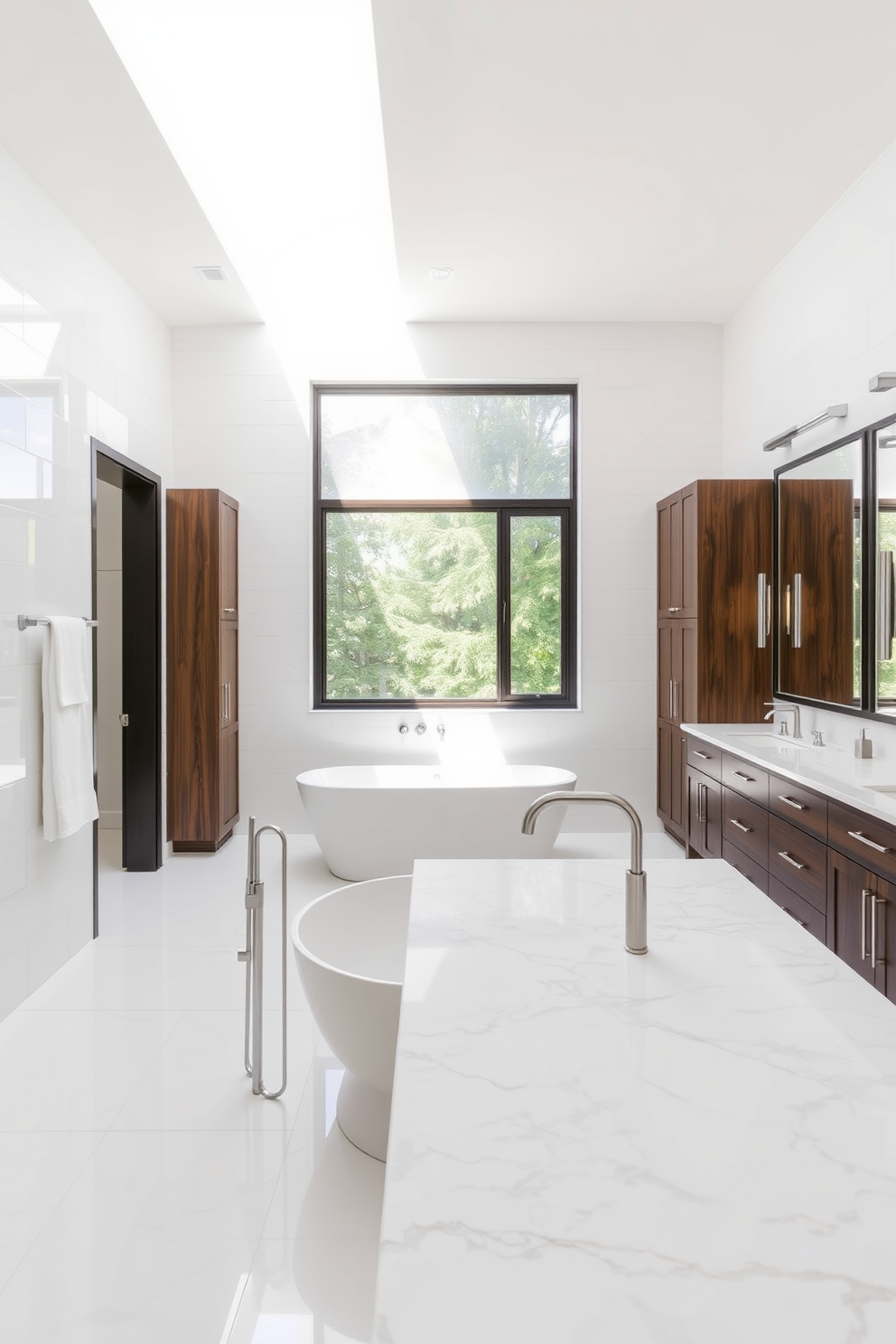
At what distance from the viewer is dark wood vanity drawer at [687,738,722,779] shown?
3820 millimetres

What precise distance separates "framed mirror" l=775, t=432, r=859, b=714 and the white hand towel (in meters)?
3.05

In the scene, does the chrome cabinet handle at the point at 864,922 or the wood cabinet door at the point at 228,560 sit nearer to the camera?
the chrome cabinet handle at the point at 864,922

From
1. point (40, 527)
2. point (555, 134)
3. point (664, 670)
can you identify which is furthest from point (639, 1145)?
point (664, 670)

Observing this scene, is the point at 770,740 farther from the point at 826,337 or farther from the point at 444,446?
the point at 444,446

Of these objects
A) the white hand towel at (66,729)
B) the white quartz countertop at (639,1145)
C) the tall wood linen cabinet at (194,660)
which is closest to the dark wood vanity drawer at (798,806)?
the white quartz countertop at (639,1145)

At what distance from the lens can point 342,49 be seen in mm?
3434

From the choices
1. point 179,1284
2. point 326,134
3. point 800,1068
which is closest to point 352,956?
point 179,1284

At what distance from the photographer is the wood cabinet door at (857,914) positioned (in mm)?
2296

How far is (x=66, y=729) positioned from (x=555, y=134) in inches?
114

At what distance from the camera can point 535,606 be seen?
532 centimetres

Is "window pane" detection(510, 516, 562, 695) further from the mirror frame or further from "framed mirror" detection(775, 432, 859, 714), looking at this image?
the mirror frame

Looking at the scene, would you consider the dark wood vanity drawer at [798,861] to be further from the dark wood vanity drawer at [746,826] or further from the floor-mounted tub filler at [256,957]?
the floor-mounted tub filler at [256,957]

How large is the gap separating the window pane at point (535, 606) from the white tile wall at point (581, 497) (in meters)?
0.20

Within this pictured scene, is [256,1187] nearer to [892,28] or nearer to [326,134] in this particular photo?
[892,28]
